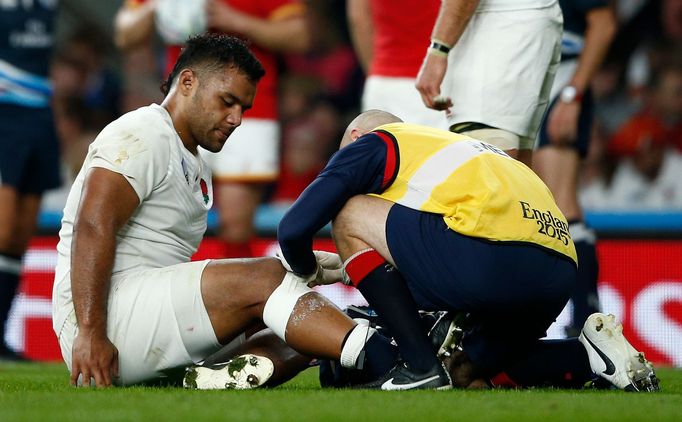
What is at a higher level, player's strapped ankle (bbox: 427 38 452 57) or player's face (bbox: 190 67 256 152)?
player's strapped ankle (bbox: 427 38 452 57)

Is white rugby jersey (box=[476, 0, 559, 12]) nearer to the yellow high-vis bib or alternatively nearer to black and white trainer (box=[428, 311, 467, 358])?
the yellow high-vis bib

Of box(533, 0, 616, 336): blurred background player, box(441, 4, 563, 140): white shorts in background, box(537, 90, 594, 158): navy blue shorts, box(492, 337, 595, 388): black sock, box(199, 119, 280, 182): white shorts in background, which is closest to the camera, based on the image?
box(492, 337, 595, 388): black sock

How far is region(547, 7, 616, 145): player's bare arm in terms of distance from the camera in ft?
19.7

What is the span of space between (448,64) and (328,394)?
1.60 metres

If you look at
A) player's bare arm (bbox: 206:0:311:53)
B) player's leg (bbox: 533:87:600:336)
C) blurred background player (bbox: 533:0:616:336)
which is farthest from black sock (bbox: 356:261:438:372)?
player's bare arm (bbox: 206:0:311:53)

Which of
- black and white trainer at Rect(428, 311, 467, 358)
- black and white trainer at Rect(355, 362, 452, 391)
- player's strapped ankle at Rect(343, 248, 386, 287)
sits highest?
player's strapped ankle at Rect(343, 248, 386, 287)

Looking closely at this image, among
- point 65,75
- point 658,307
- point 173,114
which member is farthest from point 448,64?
point 65,75

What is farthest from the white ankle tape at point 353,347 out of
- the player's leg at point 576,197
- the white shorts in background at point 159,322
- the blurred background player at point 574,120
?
the blurred background player at point 574,120

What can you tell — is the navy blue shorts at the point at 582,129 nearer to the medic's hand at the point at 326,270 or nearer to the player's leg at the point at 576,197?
the player's leg at the point at 576,197

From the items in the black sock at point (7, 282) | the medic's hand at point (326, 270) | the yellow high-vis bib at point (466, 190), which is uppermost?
the yellow high-vis bib at point (466, 190)

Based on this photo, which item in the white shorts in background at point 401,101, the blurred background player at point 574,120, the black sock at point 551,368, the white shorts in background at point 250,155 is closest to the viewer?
the black sock at point 551,368

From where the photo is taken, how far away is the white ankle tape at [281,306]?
12.7 ft

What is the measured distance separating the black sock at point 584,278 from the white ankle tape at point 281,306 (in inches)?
76.2

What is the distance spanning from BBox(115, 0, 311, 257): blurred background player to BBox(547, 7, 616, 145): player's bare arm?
1.53m
